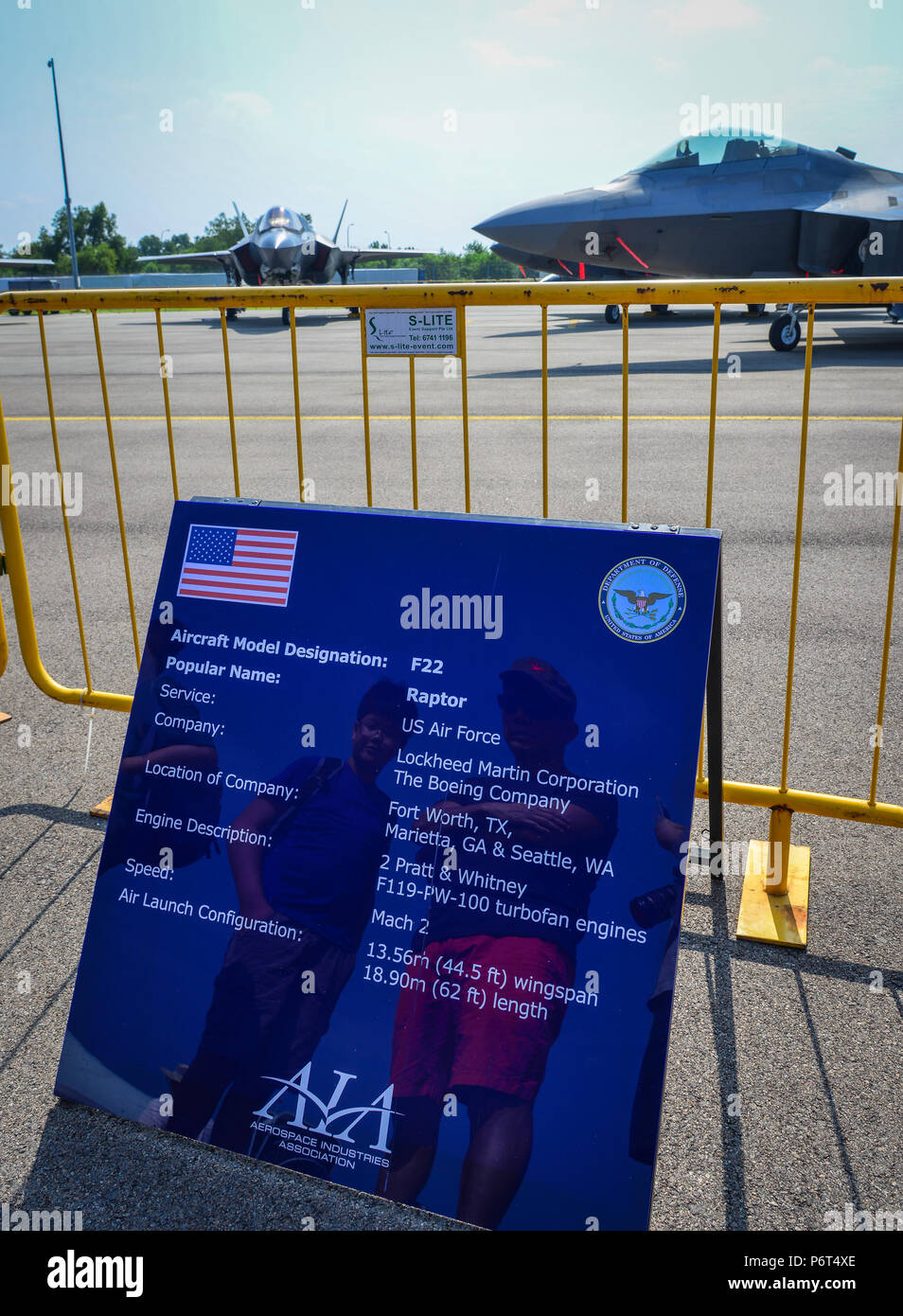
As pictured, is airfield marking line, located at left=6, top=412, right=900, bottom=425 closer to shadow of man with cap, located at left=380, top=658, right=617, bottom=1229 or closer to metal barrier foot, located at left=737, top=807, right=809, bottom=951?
metal barrier foot, located at left=737, top=807, right=809, bottom=951

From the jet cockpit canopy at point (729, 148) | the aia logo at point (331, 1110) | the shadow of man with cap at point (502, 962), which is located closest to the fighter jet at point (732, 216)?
the jet cockpit canopy at point (729, 148)

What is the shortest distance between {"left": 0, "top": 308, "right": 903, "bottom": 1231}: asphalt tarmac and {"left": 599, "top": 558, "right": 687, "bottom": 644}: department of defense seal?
6.3 inches

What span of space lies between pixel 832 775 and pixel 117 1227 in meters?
2.89

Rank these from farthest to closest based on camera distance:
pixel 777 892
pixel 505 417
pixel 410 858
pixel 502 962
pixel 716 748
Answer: pixel 505 417
pixel 777 892
pixel 716 748
pixel 410 858
pixel 502 962

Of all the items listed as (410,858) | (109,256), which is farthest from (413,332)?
(109,256)

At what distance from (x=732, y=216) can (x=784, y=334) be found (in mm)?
2732

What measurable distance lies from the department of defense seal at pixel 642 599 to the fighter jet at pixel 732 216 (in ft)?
54.6

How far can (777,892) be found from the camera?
3.08 m

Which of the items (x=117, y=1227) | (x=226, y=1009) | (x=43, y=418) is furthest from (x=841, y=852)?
(x=43, y=418)

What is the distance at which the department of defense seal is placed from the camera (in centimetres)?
198

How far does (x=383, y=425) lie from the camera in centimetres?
1071

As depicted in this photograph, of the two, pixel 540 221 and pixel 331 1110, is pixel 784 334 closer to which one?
pixel 540 221
